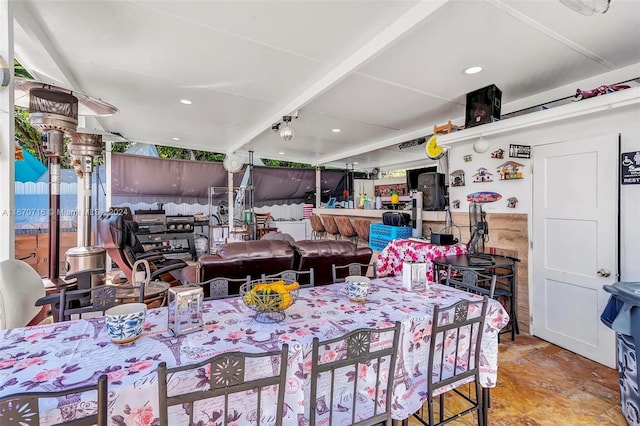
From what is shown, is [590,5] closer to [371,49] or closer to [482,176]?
[371,49]

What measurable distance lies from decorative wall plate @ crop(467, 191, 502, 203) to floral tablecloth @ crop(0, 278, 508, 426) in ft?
6.52

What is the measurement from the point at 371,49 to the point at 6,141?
2462mm

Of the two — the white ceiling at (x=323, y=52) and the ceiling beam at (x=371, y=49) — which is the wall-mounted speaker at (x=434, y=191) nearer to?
the white ceiling at (x=323, y=52)

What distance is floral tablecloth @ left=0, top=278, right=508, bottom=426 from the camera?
0.92m

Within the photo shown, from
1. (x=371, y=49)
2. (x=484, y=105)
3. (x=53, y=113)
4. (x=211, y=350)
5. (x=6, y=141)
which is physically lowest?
(x=211, y=350)

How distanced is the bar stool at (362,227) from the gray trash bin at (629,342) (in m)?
3.73

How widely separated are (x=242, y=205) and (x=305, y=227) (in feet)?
5.92

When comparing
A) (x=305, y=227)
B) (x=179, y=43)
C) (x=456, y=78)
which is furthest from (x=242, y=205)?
(x=456, y=78)

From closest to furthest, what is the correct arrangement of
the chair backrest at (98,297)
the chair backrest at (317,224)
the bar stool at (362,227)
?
the chair backrest at (98,297) → the bar stool at (362,227) → the chair backrest at (317,224)

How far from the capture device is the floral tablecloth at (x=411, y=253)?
3412 mm

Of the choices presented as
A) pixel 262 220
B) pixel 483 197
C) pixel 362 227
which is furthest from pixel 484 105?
pixel 262 220

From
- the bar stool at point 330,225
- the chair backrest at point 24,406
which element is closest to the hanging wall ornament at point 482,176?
the bar stool at point 330,225

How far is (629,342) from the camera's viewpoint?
1802mm

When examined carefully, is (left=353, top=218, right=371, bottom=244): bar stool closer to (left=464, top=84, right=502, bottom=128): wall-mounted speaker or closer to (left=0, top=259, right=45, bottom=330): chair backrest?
(left=464, top=84, right=502, bottom=128): wall-mounted speaker
